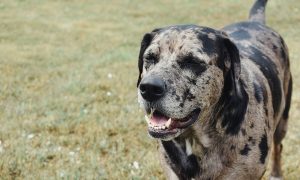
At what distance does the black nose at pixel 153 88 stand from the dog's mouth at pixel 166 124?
18 cm

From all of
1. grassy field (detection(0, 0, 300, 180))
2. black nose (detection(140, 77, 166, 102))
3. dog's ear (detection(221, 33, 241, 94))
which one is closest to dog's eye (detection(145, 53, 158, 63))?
black nose (detection(140, 77, 166, 102))

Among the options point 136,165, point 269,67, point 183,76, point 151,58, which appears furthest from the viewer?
point 136,165

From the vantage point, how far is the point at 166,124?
3418 millimetres

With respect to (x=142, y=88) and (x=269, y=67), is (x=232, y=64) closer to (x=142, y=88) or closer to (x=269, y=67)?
(x=142, y=88)

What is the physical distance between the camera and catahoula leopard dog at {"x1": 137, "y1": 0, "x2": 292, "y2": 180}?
11.0ft

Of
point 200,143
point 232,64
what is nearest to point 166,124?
point 200,143

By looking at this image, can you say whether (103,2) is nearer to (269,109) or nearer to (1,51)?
(1,51)

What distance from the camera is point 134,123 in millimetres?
6672

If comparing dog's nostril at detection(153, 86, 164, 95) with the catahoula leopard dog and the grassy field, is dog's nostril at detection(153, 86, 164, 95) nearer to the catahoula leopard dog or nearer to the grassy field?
the catahoula leopard dog

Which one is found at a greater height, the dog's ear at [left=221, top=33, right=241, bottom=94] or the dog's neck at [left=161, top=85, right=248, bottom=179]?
the dog's ear at [left=221, top=33, right=241, bottom=94]

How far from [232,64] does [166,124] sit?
742 mm

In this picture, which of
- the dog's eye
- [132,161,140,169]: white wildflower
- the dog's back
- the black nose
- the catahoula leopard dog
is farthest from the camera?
[132,161,140,169]: white wildflower

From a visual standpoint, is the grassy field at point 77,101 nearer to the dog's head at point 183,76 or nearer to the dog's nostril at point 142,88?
the dog's head at point 183,76

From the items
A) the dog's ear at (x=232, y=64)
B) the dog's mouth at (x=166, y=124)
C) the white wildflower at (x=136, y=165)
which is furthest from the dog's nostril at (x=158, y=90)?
the white wildflower at (x=136, y=165)
